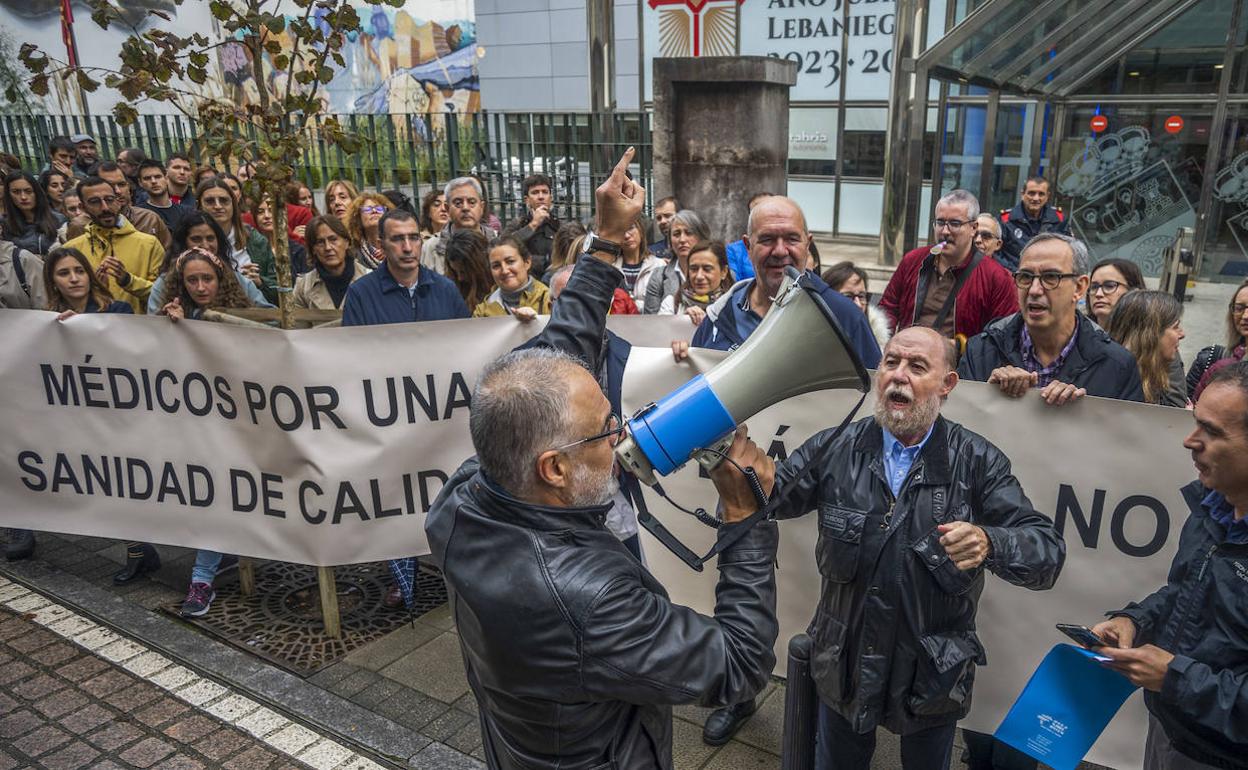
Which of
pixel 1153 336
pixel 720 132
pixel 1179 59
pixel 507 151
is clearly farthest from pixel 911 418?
pixel 1179 59

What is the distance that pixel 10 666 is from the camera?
158 inches

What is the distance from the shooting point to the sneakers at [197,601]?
437 centimetres

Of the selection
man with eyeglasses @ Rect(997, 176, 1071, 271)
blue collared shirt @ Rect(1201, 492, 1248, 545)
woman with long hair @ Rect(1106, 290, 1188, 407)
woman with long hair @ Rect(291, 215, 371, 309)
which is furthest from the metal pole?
blue collared shirt @ Rect(1201, 492, 1248, 545)

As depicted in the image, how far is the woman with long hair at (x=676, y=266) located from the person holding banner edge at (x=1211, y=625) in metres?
3.76

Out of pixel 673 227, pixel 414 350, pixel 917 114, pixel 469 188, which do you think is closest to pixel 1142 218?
pixel 917 114

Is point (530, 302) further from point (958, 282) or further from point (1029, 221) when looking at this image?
point (1029, 221)

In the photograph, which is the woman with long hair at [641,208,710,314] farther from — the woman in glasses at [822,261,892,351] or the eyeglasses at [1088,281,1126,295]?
the eyeglasses at [1088,281,1126,295]

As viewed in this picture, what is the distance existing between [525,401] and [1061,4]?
26.8ft

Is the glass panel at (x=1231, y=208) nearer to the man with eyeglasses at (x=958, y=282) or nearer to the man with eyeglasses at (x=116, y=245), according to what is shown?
the man with eyeglasses at (x=958, y=282)

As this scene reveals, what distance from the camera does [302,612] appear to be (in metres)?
4.44

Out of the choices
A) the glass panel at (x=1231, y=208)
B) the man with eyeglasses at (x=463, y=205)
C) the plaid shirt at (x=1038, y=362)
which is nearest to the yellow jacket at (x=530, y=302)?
the man with eyeglasses at (x=463, y=205)

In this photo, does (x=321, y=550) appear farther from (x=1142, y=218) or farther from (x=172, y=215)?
(x=1142, y=218)

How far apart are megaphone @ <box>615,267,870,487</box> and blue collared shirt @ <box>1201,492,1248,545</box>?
94cm

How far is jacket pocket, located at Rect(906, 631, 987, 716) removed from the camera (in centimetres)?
237
